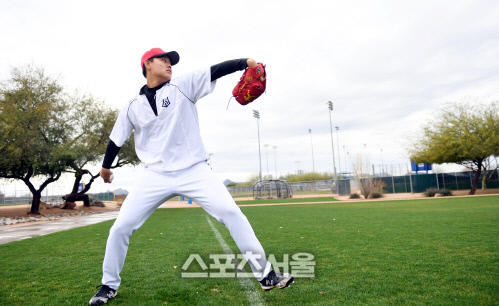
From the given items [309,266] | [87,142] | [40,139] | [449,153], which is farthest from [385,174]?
[309,266]

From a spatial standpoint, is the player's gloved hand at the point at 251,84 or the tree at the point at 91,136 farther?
the tree at the point at 91,136

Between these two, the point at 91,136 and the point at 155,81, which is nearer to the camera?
the point at 155,81

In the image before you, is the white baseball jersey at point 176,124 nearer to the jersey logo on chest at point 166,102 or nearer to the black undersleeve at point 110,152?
the jersey logo on chest at point 166,102

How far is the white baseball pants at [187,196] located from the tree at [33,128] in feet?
67.7

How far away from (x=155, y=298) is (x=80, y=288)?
46.5 inches

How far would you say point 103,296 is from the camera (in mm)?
3377

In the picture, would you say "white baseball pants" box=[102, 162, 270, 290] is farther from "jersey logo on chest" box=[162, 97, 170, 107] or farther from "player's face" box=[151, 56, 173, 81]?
"player's face" box=[151, 56, 173, 81]

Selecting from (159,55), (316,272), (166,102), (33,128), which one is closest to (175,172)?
(166,102)

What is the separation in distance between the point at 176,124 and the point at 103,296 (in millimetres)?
1881

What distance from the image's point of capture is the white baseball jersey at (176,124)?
331cm

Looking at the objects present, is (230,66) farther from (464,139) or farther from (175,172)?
(464,139)

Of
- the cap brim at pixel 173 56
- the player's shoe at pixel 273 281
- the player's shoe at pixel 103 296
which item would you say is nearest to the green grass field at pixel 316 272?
the player's shoe at pixel 103 296

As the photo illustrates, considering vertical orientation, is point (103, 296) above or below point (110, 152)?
below

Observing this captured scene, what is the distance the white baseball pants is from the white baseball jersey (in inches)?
4.6
